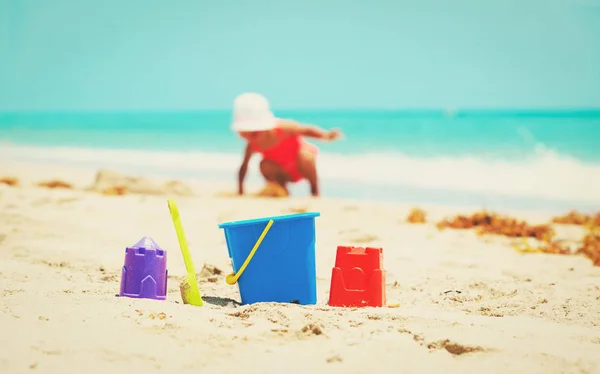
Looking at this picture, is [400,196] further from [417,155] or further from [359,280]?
[359,280]

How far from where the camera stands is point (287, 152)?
6.82 metres

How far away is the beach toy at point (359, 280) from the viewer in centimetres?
305

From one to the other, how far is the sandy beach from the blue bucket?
128 mm

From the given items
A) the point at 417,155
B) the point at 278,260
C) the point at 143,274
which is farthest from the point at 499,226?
the point at 417,155

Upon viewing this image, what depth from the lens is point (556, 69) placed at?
1769 centimetres

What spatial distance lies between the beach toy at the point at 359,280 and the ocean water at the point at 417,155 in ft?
16.0

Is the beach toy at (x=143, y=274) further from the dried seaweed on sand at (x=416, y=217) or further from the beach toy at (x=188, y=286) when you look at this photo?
the dried seaweed on sand at (x=416, y=217)

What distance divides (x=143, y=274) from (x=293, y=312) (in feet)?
2.20

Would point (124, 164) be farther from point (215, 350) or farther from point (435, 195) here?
point (215, 350)

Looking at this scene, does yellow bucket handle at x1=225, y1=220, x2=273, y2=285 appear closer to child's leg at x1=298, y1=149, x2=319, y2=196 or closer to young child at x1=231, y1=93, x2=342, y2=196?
young child at x1=231, y1=93, x2=342, y2=196

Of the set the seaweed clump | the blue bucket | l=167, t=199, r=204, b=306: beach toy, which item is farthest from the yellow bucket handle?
the seaweed clump

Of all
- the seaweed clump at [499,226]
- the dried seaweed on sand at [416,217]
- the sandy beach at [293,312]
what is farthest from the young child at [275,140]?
the seaweed clump at [499,226]

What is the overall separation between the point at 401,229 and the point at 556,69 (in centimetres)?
1405

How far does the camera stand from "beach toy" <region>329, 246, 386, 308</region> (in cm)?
305
